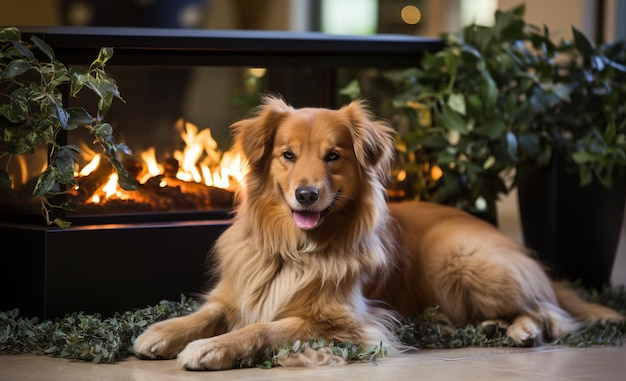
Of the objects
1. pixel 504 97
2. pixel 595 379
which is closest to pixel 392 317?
pixel 595 379

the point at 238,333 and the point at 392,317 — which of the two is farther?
the point at 392,317

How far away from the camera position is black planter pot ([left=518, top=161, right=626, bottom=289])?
14.3 feet

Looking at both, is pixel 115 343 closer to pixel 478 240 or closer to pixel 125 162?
pixel 125 162

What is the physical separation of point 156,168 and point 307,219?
36.2 inches

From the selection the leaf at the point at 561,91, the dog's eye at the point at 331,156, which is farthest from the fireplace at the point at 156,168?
the leaf at the point at 561,91

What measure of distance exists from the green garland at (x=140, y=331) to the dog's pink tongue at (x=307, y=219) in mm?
344

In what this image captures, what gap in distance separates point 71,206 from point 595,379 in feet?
5.64

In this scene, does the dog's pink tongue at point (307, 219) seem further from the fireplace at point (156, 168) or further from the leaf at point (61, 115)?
the leaf at point (61, 115)

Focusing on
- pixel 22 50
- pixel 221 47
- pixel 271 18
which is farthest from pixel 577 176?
pixel 271 18

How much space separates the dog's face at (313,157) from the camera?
304cm

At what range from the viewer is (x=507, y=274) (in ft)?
11.5

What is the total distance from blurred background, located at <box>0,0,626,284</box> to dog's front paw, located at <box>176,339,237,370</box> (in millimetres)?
1216

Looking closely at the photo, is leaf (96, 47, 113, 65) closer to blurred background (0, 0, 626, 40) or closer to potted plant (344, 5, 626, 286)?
potted plant (344, 5, 626, 286)

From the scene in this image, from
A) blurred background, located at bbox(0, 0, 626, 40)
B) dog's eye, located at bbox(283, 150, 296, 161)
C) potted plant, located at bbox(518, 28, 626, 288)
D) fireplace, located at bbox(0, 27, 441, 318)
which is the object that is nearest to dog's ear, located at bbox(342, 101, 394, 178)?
dog's eye, located at bbox(283, 150, 296, 161)
